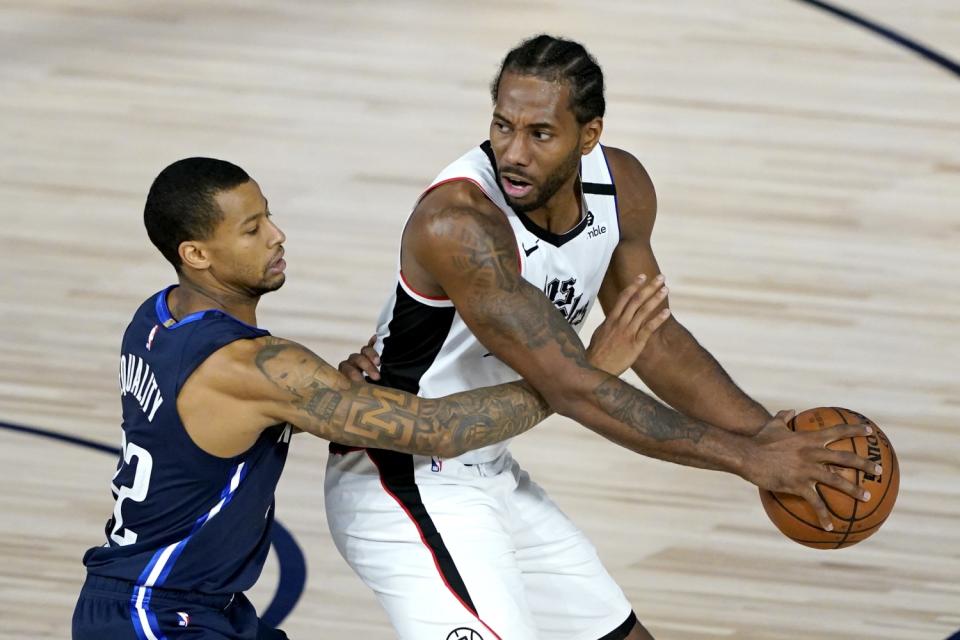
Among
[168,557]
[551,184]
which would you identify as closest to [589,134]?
[551,184]

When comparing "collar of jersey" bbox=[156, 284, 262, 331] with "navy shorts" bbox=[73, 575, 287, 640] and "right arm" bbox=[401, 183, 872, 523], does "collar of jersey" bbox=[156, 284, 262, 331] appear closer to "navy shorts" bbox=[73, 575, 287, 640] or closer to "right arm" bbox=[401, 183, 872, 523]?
"right arm" bbox=[401, 183, 872, 523]

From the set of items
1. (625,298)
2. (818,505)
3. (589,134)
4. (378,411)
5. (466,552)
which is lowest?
(466,552)

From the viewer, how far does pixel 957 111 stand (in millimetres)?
9234

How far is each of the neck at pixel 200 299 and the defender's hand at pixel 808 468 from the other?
48.1 inches

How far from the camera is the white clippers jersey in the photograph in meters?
3.99

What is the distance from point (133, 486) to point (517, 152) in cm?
114

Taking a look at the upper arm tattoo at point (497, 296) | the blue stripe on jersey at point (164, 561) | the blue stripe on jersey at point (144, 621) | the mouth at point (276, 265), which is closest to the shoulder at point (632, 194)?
the upper arm tattoo at point (497, 296)

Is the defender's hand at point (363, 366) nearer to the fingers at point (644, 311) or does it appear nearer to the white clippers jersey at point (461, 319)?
the white clippers jersey at point (461, 319)

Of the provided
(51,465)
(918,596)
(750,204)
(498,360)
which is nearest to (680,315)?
(750,204)

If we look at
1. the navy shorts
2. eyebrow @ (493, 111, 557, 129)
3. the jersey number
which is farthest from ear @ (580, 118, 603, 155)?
the navy shorts

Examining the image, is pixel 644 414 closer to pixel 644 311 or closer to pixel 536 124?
pixel 644 311

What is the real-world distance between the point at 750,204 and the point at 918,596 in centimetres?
322

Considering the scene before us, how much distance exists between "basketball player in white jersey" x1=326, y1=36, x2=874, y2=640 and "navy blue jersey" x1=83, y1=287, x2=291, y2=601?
387mm

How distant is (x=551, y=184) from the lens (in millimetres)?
3928
